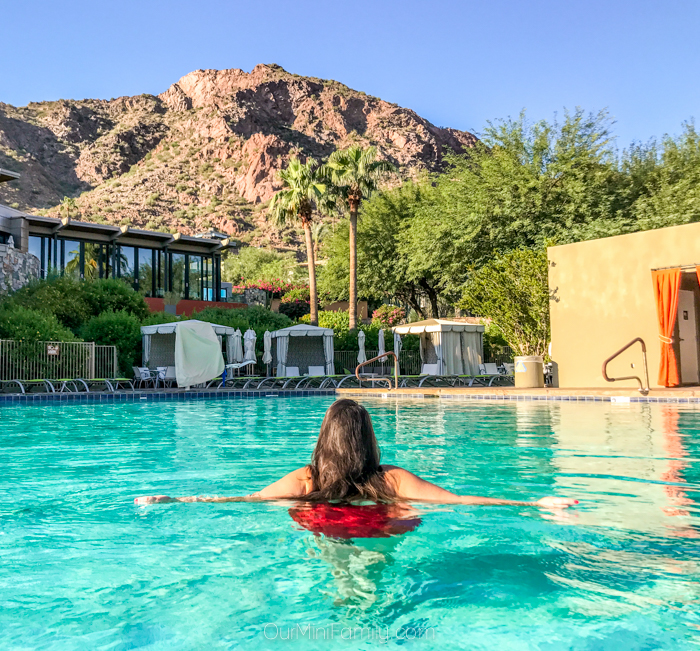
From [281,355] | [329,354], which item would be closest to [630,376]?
[329,354]

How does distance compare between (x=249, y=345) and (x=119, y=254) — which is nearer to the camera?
(x=249, y=345)

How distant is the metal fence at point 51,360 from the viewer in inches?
674

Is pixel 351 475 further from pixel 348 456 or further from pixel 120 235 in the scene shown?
pixel 120 235

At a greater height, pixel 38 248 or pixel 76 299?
pixel 38 248

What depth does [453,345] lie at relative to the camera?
22688 millimetres

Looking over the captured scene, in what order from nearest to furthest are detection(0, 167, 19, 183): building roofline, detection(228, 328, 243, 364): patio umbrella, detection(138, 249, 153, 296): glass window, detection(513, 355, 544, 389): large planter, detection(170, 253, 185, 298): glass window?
detection(513, 355, 544, 389): large planter
detection(228, 328, 243, 364): patio umbrella
detection(0, 167, 19, 183): building roofline
detection(138, 249, 153, 296): glass window
detection(170, 253, 185, 298): glass window

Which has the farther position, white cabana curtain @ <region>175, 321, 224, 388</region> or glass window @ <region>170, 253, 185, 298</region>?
glass window @ <region>170, 253, 185, 298</region>

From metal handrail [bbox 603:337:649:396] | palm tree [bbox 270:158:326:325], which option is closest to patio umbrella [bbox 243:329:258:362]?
palm tree [bbox 270:158:326:325]

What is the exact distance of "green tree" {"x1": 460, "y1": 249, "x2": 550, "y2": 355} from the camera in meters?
18.2

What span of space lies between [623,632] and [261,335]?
22380mm

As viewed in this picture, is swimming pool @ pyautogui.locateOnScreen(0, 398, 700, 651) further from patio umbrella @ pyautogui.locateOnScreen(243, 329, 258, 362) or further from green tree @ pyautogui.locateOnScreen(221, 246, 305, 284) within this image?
green tree @ pyautogui.locateOnScreen(221, 246, 305, 284)

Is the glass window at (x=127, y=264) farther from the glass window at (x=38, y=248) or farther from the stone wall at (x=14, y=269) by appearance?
the stone wall at (x=14, y=269)

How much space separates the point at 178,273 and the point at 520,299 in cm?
1789

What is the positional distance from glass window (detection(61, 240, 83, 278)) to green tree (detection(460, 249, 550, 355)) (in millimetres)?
17010
